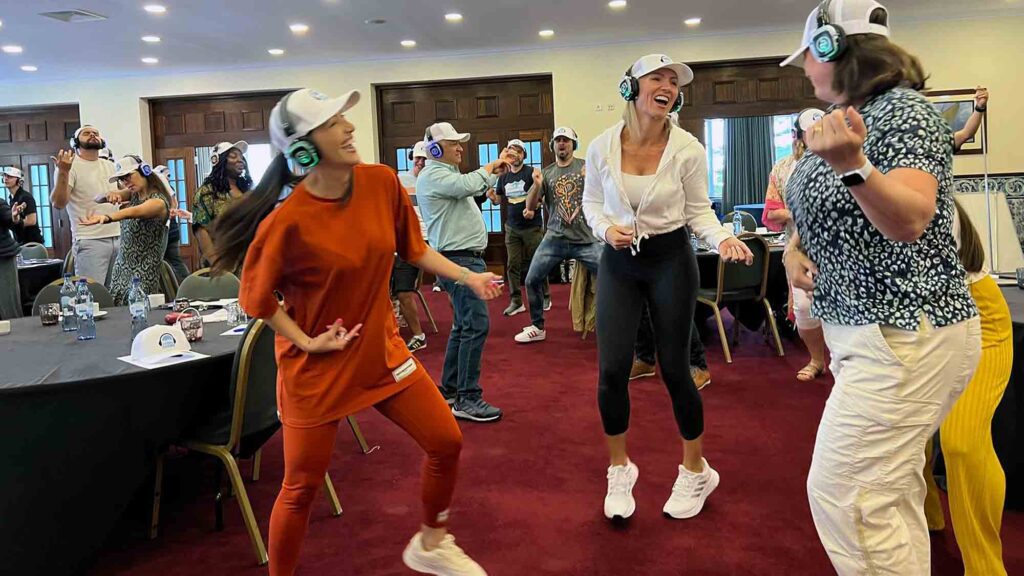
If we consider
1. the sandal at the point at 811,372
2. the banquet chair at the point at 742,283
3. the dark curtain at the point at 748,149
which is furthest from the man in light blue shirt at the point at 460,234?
the dark curtain at the point at 748,149

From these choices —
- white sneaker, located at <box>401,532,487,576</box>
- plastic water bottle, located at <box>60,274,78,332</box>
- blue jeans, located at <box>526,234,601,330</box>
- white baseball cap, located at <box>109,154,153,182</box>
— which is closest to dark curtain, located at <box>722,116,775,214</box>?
blue jeans, located at <box>526,234,601,330</box>

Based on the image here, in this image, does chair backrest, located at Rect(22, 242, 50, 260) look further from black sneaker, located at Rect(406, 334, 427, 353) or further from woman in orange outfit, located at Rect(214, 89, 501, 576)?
woman in orange outfit, located at Rect(214, 89, 501, 576)

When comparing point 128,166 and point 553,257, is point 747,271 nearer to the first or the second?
point 553,257

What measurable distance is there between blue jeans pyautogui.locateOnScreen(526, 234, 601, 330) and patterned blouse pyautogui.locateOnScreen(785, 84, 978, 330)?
11.8ft

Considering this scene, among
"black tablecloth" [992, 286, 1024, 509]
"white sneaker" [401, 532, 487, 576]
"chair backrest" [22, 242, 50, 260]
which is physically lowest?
"white sneaker" [401, 532, 487, 576]

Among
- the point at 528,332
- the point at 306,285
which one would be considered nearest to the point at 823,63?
the point at 306,285

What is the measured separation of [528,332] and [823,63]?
460 cm

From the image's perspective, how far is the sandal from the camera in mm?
4469

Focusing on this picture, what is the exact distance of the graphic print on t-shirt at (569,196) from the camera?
533cm

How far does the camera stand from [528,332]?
597 cm

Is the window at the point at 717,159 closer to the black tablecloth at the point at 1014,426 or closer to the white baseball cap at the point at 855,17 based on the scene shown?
the black tablecloth at the point at 1014,426

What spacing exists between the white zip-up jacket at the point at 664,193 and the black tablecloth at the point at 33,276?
18.0ft

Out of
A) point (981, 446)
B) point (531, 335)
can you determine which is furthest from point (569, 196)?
point (981, 446)

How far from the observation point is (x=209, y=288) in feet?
13.0
